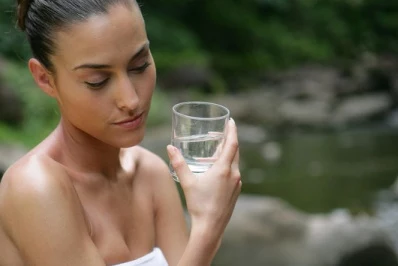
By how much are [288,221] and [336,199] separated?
283 cm

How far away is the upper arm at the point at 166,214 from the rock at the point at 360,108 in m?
11.6

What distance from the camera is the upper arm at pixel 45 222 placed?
2.00 metres

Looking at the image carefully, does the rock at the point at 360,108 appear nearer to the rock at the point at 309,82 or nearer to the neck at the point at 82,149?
the rock at the point at 309,82

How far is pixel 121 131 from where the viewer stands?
2.07 meters

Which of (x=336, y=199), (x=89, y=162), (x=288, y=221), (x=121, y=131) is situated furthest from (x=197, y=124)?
(x=336, y=199)

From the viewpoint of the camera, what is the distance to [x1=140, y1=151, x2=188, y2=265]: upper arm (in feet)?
7.99

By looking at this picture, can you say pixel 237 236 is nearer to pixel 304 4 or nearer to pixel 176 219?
pixel 176 219

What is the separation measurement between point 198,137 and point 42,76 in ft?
1.67

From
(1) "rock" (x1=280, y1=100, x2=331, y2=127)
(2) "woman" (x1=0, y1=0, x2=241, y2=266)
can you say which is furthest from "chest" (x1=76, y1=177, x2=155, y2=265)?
(1) "rock" (x1=280, y1=100, x2=331, y2=127)

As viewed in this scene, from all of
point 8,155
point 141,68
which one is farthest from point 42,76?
point 8,155

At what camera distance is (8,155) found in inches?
271

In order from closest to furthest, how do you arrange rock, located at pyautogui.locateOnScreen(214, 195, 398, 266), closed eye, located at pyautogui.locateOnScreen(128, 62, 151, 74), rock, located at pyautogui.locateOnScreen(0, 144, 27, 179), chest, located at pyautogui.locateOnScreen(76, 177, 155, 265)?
closed eye, located at pyautogui.locateOnScreen(128, 62, 151, 74)
chest, located at pyautogui.locateOnScreen(76, 177, 155, 265)
rock, located at pyautogui.locateOnScreen(214, 195, 398, 266)
rock, located at pyautogui.locateOnScreen(0, 144, 27, 179)

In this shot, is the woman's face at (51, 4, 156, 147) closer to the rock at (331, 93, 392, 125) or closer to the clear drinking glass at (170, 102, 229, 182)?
the clear drinking glass at (170, 102, 229, 182)

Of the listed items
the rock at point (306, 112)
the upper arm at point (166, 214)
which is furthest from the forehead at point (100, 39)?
the rock at point (306, 112)
